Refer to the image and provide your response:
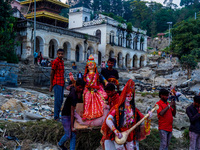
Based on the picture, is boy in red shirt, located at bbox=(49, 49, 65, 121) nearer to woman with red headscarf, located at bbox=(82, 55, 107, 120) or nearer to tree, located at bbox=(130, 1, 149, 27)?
woman with red headscarf, located at bbox=(82, 55, 107, 120)

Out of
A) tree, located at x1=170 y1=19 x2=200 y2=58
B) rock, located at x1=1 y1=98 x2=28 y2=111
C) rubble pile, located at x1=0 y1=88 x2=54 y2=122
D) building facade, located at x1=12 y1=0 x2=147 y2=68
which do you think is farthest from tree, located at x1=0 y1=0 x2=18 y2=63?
tree, located at x1=170 y1=19 x2=200 y2=58

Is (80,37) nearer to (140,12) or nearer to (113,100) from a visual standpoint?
(113,100)

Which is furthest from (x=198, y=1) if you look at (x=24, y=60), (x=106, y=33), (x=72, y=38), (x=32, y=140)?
(x=32, y=140)

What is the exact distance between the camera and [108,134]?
4.13 meters

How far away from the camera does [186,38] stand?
33.5 m

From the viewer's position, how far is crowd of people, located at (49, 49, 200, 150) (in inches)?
161

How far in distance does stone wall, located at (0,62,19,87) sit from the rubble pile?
111 centimetres

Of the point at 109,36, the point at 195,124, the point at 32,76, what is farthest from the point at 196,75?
the point at 195,124

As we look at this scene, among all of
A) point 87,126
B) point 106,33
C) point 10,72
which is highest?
point 106,33

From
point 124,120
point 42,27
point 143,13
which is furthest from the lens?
point 143,13

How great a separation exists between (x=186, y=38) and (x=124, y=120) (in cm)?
3220

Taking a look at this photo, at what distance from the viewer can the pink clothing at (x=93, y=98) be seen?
523 cm

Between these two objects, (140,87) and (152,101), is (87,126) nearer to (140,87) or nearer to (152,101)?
(152,101)

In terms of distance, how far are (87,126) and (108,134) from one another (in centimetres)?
95
